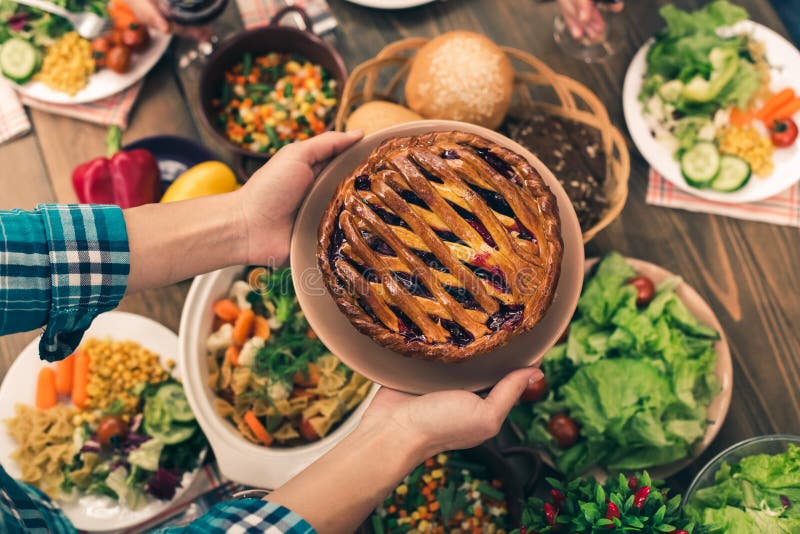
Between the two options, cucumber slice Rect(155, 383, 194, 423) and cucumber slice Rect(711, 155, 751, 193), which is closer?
cucumber slice Rect(155, 383, 194, 423)

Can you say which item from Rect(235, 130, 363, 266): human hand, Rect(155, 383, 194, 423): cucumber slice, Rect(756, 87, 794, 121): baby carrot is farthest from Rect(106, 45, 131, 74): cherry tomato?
Rect(756, 87, 794, 121): baby carrot

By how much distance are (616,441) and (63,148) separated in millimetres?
2508

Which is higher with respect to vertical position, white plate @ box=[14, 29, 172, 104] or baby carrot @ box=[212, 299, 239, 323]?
white plate @ box=[14, 29, 172, 104]

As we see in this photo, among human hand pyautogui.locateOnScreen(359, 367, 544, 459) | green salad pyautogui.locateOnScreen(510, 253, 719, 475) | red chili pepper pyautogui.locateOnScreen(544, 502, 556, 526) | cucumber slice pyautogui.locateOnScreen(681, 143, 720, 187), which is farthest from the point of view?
cucumber slice pyautogui.locateOnScreen(681, 143, 720, 187)

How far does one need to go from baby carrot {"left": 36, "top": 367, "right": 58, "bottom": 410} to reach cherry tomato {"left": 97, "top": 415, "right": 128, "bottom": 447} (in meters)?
0.21

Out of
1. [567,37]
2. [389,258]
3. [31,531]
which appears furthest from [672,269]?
[31,531]

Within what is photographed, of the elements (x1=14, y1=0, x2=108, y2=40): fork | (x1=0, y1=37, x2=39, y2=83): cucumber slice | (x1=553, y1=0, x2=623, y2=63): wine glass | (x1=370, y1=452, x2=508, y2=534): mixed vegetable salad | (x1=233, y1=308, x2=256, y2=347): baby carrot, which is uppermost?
(x1=14, y1=0, x2=108, y2=40): fork

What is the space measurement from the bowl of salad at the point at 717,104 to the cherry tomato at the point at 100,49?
2.12m

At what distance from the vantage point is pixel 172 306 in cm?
255

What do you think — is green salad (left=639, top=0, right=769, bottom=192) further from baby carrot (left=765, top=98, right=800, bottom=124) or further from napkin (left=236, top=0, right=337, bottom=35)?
napkin (left=236, top=0, right=337, bottom=35)

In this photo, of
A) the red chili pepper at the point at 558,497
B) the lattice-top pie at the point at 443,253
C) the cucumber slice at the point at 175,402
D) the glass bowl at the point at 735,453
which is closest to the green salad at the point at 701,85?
the glass bowl at the point at 735,453

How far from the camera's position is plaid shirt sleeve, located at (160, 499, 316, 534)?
1.43 meters

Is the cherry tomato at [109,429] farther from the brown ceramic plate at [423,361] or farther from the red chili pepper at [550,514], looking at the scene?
the red chili pepper at [550,514]

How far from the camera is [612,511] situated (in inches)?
69.4
